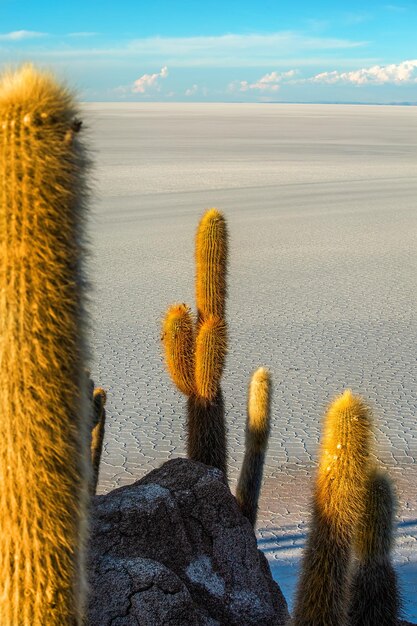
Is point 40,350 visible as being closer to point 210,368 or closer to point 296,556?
point 210,368

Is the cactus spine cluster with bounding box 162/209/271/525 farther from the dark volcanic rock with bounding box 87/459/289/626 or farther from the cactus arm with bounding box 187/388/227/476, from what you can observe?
the dark volcanic rock with bounding box 87/459/289/626

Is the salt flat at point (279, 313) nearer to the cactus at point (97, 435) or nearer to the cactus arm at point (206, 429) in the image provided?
the cactus at point (97, 435)

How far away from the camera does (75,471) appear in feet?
5.84

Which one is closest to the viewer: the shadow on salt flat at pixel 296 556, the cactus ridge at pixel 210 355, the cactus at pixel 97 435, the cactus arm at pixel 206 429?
the cactus at pixel 97 435

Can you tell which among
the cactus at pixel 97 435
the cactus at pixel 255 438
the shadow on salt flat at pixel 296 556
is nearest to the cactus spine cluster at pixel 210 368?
the cactus at pixel 255 438

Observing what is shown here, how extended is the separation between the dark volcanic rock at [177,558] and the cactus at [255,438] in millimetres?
445

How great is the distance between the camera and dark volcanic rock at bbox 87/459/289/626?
9.63ft

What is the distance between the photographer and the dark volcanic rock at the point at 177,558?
9.63 feet

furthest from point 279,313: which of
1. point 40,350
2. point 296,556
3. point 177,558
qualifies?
point 40,350

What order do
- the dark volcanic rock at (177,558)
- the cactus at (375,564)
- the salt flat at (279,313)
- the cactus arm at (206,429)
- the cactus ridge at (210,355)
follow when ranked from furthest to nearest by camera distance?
the salt flat at (279,313)
the cactus arm at (206,429)
the cactus ridge at (210,355)
the cactus at (375,564)
the dark volcanic rock at (177,558)

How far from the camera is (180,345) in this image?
3982mm

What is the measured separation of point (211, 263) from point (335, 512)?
1572 millimetres

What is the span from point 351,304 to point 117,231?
A: 21.0ft

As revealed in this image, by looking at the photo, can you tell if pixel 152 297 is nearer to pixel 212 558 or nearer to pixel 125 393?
pixel 125 393
